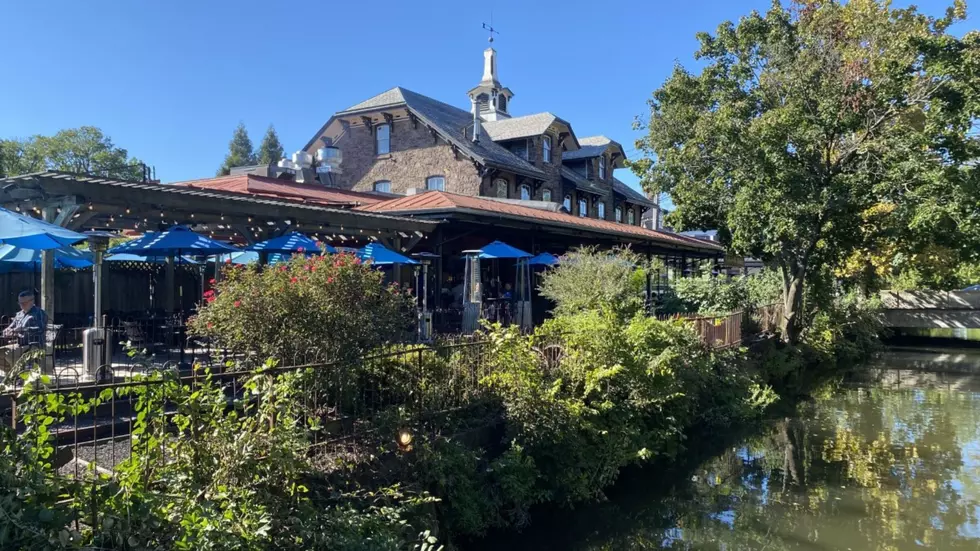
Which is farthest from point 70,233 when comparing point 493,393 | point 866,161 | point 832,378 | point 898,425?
point 832,378

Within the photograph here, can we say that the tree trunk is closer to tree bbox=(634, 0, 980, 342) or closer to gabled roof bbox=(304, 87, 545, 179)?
tree bbox=(634, 0, 980, 342)

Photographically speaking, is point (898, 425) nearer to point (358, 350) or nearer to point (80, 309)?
point (358, 350)

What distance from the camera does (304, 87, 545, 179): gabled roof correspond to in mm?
23500

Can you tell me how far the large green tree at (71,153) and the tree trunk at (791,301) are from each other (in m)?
41.2

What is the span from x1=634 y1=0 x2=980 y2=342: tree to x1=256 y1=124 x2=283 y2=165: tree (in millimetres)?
55147

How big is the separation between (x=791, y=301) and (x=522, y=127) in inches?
545

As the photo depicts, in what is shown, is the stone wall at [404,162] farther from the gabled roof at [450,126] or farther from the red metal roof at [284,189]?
the red metal roof at [284,189]

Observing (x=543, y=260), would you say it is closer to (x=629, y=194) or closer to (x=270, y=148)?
(x=629, y=194)

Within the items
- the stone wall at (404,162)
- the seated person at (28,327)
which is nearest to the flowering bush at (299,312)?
the seated person at (28,327)

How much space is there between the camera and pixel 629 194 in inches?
1283

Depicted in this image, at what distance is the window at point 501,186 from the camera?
2414 cm

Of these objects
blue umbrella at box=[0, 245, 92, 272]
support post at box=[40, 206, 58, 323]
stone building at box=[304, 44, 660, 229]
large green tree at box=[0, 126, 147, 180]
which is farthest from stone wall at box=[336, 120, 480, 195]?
large green tree at box=[0, 126, 147, 180]

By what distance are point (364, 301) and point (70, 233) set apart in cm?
428

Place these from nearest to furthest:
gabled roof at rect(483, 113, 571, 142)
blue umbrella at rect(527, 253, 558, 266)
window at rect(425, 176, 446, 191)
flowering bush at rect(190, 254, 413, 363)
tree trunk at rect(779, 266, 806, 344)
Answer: flowering bush at rect(190, 254, 413, 363), blue umbrella at rect(527, 253, 558, 266), tree trunk at rect(779, 266, 806, 344), window at rect(425, 176, 446, 191), gabled roof at rect(483, 113, 571, 142)
